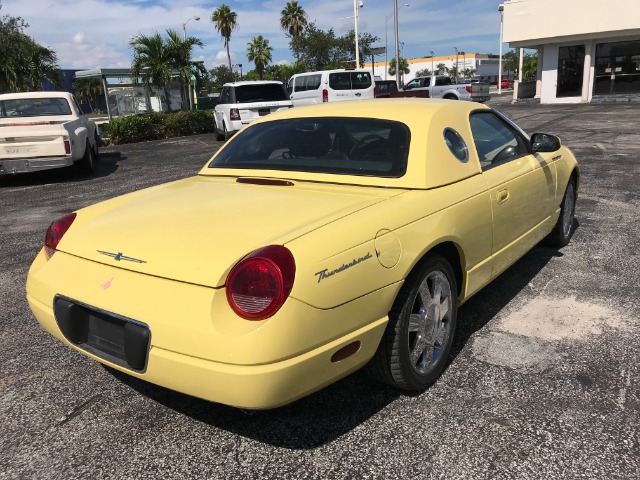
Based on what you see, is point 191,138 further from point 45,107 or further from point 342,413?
point 342,413

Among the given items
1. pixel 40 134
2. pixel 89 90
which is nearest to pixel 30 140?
pixel 40 134

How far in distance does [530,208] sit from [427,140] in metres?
1.25

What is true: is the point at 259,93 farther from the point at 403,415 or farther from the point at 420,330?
the point at 403,415

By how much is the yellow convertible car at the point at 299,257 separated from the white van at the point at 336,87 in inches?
616

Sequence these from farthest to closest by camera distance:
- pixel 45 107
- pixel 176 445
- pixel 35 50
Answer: pixel 35 50, pixel 45 107, pixel 176 445

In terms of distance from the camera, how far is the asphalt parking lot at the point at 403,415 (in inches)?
92.6

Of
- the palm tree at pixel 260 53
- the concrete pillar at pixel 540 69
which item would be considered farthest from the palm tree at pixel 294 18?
the concrete pillar at pixel 540 69

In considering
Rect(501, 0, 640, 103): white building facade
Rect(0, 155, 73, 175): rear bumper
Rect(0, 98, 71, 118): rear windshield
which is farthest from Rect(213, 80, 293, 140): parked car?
Rect(501, 0, 640, 103): white building facade

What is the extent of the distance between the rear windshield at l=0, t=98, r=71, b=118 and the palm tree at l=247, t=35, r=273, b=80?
54716 mm

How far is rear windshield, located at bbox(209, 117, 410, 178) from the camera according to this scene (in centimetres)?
317

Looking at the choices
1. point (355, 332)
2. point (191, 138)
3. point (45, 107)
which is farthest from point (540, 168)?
point (191, 138)

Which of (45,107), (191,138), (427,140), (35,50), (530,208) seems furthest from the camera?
(35,50)

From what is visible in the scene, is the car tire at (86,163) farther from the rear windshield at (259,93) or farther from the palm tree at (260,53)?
the palm tree at (260,53)

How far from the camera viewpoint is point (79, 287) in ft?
8.25
